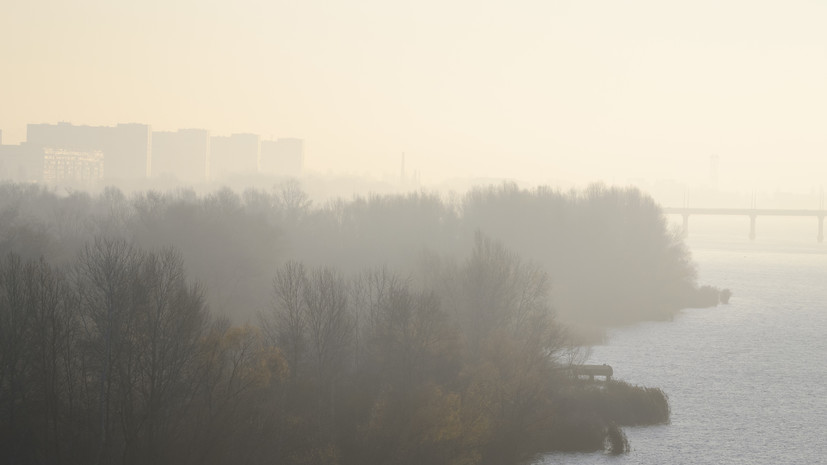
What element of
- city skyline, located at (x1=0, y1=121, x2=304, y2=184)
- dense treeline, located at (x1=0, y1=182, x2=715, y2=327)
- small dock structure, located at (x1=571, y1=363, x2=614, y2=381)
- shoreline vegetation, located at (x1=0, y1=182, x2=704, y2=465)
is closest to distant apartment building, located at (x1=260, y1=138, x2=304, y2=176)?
city skyline, located at (x1=0, y1=121, x2=304, y2=184)

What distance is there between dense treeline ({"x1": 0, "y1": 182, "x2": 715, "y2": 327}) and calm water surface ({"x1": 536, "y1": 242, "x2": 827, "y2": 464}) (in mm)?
3923

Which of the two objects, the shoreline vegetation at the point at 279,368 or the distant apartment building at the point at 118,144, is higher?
the distant apartment building at the point at 118,144

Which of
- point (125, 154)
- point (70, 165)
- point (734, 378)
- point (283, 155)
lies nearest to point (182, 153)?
point (125, 154)

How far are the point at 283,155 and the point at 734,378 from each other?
12121 centimetres

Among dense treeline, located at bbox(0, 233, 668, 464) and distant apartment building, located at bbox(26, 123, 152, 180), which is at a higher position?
distant apartment building, located at bbox(26, 123, 152, 180)

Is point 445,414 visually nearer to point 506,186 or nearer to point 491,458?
point 491,458

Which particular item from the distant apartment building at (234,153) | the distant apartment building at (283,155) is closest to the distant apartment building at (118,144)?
the distant apartment building at (234,153)

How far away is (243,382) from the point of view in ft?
62.7

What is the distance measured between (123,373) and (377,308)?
7.28 metres

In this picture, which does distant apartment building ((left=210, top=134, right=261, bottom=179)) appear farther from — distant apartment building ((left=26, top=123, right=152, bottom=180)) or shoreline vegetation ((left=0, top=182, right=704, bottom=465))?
shoreline vegetation ((left=0, top=182, right=704, bottom=465))

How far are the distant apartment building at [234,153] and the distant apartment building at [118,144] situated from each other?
1386 centimetres

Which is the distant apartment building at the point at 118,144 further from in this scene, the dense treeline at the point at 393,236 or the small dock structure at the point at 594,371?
the small dock structure at the point at 594,371

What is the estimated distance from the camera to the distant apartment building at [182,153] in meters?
128

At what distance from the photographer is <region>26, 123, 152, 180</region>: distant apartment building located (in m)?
122
